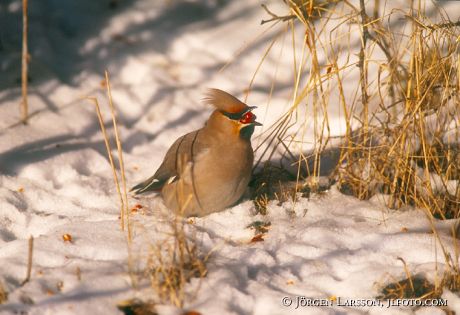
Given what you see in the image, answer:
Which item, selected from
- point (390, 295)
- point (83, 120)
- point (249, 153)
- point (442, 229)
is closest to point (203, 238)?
point (249, 153)

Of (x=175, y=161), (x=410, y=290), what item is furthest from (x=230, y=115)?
(x=410, y=290)

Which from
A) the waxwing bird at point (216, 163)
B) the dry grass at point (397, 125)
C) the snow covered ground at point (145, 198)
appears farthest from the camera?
the waxwing bird at point (216, 163)

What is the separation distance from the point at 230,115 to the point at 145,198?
780 mm

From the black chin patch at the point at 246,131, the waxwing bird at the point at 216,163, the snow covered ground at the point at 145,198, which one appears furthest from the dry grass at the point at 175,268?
the black chin patch at the point at 246,131

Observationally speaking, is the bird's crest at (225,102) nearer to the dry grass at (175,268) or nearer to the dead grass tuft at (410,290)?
the dry grass at (175,268)

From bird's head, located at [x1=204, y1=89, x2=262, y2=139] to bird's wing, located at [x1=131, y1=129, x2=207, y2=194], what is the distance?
153mm

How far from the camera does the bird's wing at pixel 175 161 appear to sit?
392cm

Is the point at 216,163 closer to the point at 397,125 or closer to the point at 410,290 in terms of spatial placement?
the point at 397,125

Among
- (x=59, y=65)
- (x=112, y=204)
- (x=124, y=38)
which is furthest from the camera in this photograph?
(x=124, y=38)

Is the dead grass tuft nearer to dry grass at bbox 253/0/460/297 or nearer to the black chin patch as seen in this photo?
dry grass at bbox 253/0/460/297

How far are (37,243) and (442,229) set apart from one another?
6.70ft

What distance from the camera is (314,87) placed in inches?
148

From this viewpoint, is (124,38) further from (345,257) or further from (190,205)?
(345,257)

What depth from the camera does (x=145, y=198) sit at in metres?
4.24
